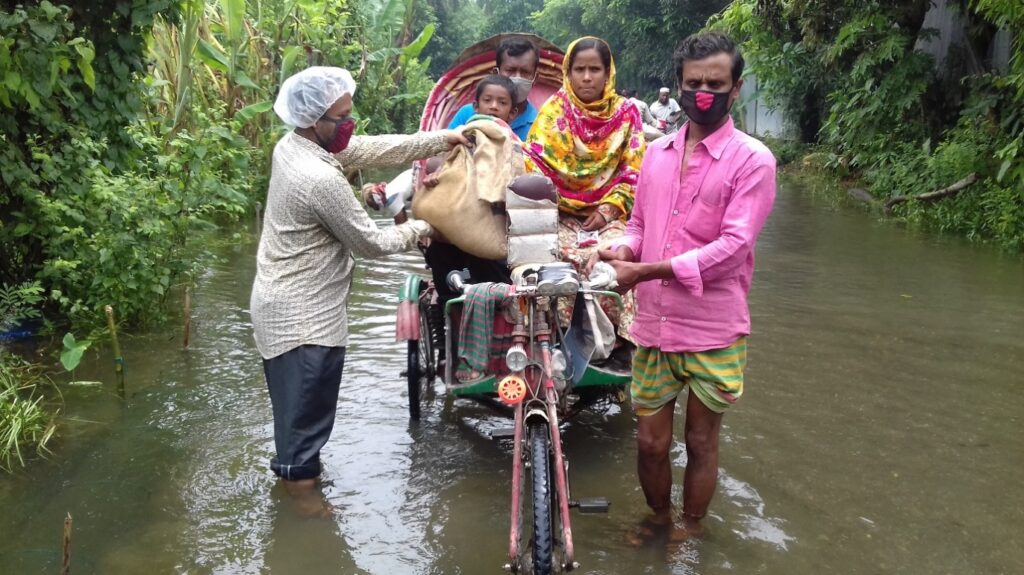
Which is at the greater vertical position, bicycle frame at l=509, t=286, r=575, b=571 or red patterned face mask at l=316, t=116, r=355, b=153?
red patterned face mask at l=316, t=116, r=355, b=153

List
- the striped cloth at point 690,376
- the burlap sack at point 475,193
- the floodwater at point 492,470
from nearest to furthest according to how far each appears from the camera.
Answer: the striped cloth at point 690,376, the floodwater at point 492,470, the burlap sack at point 475,193

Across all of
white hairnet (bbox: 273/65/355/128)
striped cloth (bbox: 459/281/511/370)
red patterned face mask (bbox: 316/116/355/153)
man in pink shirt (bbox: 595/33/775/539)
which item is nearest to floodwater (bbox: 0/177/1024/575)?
man in pink shirt (bbox: 595/33/775/539)

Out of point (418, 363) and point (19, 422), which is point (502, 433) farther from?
point (19, 422)

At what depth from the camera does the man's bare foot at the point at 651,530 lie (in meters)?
3.90

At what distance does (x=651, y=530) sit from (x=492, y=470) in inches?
41.0

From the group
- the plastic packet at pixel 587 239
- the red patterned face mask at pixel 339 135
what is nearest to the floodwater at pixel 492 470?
the plastic packet at pixel 587 239

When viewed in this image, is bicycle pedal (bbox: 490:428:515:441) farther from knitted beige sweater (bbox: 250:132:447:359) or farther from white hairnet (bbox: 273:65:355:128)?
white hairnet (bbox: 273:65:355:128)

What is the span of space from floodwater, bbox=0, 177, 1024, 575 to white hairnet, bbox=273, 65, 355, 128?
1843mm

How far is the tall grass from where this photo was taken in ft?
14.5

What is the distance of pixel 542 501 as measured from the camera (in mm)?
3117

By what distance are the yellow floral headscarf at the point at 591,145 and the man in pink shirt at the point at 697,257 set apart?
34.9 inches

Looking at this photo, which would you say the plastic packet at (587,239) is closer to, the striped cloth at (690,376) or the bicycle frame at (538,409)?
the bicycle frame at (538,409)

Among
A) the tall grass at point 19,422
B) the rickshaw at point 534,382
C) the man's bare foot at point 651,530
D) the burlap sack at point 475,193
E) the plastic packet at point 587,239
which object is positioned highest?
the burlap sack at point 475,193

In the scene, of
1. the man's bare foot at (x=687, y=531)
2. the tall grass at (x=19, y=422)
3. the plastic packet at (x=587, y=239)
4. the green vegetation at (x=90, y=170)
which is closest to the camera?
the man's bare foot at (x=687, y=531)
